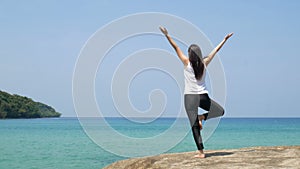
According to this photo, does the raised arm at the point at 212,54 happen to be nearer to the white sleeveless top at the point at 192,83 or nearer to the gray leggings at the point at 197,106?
the white sleeveless top at the point at 192,83

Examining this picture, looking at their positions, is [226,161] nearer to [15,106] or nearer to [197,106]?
[197,106]

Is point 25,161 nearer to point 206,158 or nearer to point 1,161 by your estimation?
point 1,161

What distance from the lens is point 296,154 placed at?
9570mm

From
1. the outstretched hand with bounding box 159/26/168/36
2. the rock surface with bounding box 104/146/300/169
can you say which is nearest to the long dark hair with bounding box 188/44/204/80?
the outstretched hand with bounding box 159/26/168/36

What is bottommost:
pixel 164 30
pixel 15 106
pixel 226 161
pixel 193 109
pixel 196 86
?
pixel 226 161

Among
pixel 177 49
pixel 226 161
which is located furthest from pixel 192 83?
pixel 226 161

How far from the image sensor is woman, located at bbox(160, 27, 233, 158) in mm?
8602

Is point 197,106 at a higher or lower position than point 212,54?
lower

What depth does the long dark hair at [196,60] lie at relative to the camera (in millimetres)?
8562

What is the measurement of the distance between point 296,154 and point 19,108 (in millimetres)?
145936

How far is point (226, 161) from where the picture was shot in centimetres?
884

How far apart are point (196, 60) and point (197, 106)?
931mm

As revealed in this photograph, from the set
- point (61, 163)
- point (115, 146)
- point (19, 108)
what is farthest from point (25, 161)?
point (19, 108)

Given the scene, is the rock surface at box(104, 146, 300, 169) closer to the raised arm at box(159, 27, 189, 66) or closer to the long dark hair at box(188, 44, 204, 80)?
the long dark hair at box(188, 44, 204, 80)
